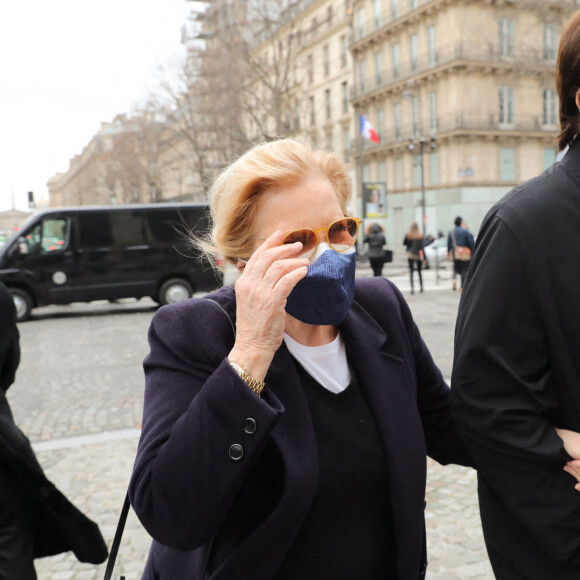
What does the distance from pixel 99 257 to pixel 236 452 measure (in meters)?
13.6

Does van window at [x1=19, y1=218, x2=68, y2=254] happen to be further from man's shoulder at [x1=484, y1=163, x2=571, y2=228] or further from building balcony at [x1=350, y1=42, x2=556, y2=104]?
building balcony at [x1=350, y1=42, x2=556, y2=104]

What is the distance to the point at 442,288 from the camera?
17812 millimetres

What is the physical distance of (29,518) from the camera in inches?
84.0

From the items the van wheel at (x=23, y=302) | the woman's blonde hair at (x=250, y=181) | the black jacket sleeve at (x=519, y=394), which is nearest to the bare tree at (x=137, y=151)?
the van wheel at (x=23, y=302)

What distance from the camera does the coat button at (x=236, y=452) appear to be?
134 centimetres

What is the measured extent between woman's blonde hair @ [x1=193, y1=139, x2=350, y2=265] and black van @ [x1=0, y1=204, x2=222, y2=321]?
39.3 feet

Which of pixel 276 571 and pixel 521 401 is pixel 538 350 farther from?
pixel 276 571

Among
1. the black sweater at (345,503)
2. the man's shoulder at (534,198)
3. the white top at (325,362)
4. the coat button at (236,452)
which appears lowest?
the black sweater at (345,503)

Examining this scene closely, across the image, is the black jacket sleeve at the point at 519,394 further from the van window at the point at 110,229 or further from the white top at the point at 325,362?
the van window at the point at 110,229

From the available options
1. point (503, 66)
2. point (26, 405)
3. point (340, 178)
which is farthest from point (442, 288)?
point (503, 66)

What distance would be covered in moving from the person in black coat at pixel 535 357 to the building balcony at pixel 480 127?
38.6m

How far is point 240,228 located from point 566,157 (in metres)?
0.78

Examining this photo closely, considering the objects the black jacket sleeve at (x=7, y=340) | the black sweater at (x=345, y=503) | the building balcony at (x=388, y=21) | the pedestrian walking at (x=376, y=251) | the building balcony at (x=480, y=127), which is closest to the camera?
the black sweater at (x=345, y=503)

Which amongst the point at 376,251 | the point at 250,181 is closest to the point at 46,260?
the point at 376,251
